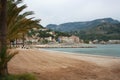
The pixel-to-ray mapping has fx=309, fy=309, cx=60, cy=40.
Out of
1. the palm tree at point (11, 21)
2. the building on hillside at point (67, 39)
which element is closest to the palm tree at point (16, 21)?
the palm tree at point (11, 21)

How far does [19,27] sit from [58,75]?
9.38ft

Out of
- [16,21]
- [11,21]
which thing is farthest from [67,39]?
[11,21]

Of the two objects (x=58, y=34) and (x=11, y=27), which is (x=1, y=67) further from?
(x=58, y=34)

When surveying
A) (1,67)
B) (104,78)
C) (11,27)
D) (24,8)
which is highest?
(24,8)

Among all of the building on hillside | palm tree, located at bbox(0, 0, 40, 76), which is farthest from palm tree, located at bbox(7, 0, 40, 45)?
the building on hillside

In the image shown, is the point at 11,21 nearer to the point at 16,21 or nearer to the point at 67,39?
the point at 16,21

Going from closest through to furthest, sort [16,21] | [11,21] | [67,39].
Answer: [11,21], [16,21], [67,39]

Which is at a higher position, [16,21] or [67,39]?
[67,39]

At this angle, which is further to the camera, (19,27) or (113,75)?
(113,75)

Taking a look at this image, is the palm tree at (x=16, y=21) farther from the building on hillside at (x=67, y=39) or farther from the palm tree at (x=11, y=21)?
the building on hillside at (x=67, y=39)

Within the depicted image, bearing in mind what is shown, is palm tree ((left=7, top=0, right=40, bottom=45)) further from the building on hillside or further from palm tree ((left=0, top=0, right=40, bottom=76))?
the building on hillside

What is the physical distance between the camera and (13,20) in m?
13.6

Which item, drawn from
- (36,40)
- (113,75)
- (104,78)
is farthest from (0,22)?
(36,40)

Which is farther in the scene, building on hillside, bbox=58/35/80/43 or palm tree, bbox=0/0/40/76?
building on hillside, bbox=58/35/80/43
